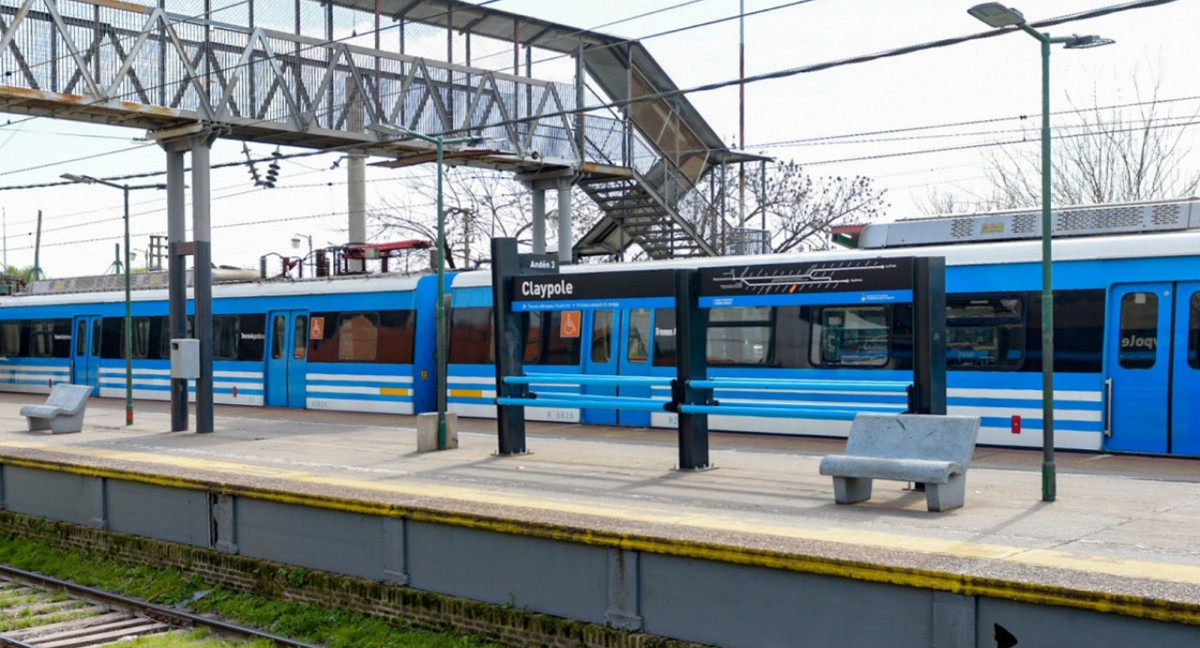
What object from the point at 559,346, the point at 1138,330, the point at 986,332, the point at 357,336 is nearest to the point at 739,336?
the point at 559,346

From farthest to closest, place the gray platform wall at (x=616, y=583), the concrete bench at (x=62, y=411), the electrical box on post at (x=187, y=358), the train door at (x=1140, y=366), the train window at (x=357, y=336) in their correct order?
1. the train window at (x=357, y=336)
2. the concrete bench at (x=62, y=411)
3. the electrical box on post at (x=187, y=358)
4. the train door at (x=1140, y=366)
5. the gray platform wall at (x=616, y=583)

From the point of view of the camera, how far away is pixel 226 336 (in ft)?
96.4

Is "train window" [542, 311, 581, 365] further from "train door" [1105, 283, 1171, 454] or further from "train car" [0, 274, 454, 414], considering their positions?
"train door" [1105, 283, 1171, 454]

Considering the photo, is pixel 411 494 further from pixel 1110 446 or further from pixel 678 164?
pixel 678 164

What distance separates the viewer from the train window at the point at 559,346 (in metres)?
21.9

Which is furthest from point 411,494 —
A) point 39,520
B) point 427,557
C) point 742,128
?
point 742,128

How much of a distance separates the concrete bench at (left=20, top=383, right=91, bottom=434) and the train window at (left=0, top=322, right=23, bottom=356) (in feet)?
52.9

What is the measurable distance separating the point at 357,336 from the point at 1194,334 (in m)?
16.2

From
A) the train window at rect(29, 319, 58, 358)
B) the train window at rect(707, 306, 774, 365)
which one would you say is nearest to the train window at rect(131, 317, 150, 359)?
the train window at rect(29, 319, 58, 358)

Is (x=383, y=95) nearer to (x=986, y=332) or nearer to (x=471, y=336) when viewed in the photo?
(x=471, y=336)

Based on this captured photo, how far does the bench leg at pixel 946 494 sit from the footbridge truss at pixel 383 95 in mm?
7161

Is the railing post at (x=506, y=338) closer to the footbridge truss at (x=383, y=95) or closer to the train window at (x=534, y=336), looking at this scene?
the footbridge truss at (x=383, y=95)

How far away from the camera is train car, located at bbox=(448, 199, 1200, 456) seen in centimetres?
1524

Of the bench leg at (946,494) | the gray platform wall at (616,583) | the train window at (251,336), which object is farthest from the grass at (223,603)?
the train window at (251,336)
